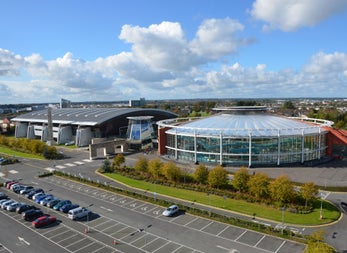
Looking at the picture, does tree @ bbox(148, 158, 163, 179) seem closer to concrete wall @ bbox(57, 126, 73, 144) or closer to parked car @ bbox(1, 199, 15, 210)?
parked car @ bbox(1, 199, 15, 210)

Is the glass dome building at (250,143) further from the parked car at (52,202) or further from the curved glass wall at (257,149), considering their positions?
the parked car at (52,202)

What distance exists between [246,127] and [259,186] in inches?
1066

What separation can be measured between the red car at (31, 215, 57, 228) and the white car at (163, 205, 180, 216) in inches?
559

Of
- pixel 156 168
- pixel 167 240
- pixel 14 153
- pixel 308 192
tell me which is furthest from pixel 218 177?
pixel 14 153

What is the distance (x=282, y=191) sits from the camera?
38.6 m

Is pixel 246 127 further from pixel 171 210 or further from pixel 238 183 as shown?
pixel 171 210

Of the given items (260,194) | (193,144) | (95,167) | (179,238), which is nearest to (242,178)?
(260,194)

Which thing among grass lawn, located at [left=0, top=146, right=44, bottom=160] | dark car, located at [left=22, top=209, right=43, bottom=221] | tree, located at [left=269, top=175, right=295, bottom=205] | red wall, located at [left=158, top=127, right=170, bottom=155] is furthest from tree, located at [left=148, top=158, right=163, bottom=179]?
grass lawn, located at [left=0, top=146, right=44, bottom=160]

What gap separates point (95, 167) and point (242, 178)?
118 feet

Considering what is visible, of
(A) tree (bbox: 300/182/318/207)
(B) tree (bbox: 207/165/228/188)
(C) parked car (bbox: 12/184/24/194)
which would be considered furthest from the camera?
(C) parked car (bbox: 12/184/24/194)

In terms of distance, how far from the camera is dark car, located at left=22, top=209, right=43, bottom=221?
3725cm

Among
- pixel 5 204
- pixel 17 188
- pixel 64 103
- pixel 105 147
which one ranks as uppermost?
pixel 64 103

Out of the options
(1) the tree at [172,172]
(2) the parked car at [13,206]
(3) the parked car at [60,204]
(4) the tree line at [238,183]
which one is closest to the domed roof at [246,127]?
(4) the tree line at [238,183]

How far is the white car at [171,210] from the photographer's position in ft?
122
